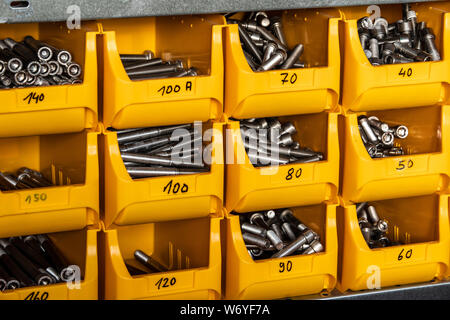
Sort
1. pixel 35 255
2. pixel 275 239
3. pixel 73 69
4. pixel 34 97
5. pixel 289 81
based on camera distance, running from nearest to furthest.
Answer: pixel 34 97 → pixel 73 69 → pixel 289 81 → pixel 35 255 → pixel 275 239

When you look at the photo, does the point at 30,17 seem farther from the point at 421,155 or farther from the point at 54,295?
the point at 421,155

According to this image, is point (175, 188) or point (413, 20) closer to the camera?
point (175, 188)

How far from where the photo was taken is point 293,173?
2545 mm

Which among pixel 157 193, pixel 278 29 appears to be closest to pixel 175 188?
pixel 157 193

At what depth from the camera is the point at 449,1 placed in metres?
2.72

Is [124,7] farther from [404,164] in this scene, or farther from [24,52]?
[404,164]

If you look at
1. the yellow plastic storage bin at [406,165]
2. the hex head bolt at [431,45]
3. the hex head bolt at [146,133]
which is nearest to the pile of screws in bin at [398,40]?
the hex head bolt at [431,45]

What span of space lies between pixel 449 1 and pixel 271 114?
0.68 meters

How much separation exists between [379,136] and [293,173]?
1.25 ft

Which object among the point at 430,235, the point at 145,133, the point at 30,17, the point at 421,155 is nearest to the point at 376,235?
the point at 430,235

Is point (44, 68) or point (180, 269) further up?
point (44, 68)

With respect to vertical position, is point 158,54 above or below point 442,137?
above

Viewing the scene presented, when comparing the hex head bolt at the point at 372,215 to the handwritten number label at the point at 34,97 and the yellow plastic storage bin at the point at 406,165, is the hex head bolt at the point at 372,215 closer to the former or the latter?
the yellow plastic storage bin at the point at 406,165
